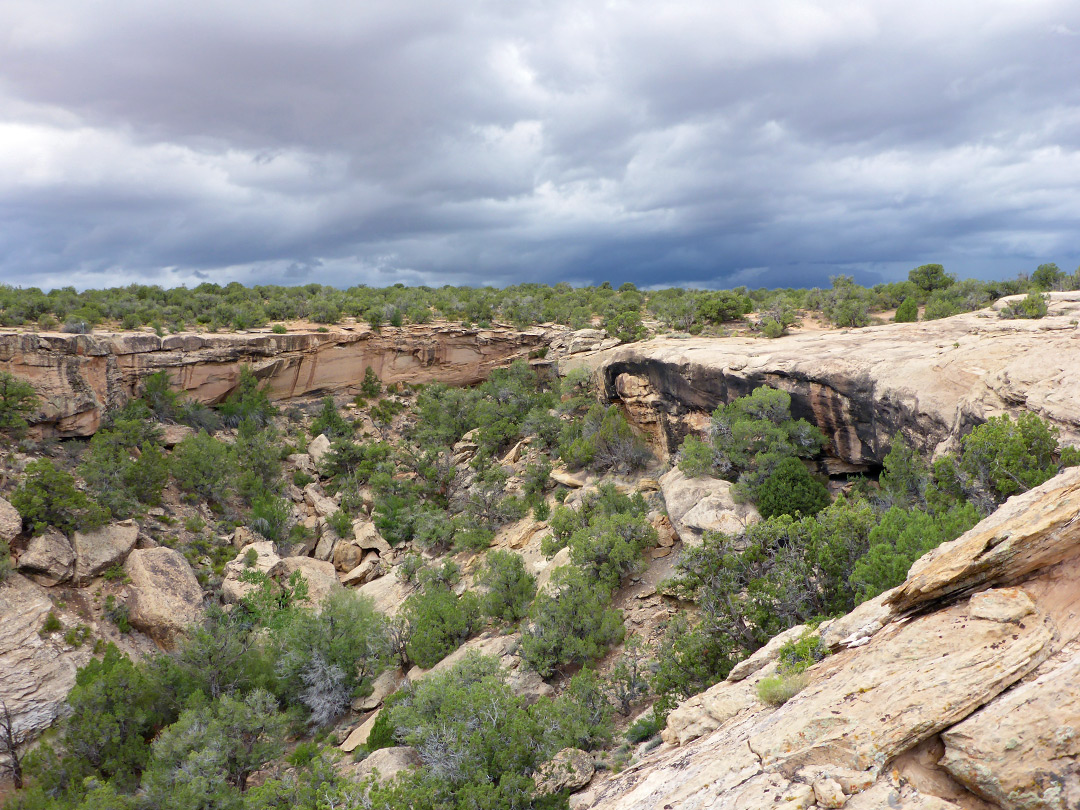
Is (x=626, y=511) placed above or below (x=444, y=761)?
above

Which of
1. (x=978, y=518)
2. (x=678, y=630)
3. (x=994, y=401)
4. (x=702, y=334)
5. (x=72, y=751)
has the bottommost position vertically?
(x=72, y=751)

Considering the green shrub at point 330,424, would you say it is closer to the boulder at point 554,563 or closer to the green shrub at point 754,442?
the boulder at point 554,563

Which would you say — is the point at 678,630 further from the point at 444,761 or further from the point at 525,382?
the point at 525,382

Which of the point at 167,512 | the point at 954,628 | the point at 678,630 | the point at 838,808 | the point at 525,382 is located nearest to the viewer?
the point at 838,808

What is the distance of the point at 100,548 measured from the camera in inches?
875

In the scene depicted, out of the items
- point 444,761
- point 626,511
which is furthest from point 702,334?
point 444,761

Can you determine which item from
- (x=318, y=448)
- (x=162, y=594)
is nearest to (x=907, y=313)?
(x=318, y=448)

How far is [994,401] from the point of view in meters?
14.2

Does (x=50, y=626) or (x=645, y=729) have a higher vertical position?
(x=645, y=729)

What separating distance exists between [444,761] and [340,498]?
23.4m

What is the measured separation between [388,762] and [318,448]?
25358mm

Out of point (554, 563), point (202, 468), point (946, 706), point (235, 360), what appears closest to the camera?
point (946, 706)

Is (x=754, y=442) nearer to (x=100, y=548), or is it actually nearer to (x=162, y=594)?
(x=162, y=594)

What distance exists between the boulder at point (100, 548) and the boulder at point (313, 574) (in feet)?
18.7
